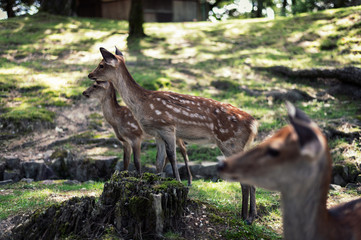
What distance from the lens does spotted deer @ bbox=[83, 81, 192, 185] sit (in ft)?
25.1

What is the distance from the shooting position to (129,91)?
6629 millimetres

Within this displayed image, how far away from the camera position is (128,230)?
13.0 ft

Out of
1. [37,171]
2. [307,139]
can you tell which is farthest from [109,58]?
[307,139]

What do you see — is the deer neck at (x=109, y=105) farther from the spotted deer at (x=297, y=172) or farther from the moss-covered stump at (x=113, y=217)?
the spotted deer at (x=297, y=172)

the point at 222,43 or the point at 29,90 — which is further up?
the point at 222,43

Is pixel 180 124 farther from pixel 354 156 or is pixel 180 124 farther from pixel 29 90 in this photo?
pixel 29 90

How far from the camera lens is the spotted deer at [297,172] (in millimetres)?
2322

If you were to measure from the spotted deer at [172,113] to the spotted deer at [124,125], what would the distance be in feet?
2.71

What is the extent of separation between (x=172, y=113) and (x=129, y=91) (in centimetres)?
87

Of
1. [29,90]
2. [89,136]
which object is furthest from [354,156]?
[29,90]

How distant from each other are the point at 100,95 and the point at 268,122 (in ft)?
15.0

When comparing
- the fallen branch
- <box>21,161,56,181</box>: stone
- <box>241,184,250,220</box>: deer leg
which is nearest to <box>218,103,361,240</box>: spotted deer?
<box>241,184,250,220</box>: deer leg

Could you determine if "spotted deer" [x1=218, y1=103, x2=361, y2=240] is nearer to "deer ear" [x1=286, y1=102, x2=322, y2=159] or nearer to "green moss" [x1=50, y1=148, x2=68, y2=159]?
"deer ear" [x1=286, y1=102, x2=322, y2=159]

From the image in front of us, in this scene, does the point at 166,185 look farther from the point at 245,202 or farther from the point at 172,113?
the point at 172,113
